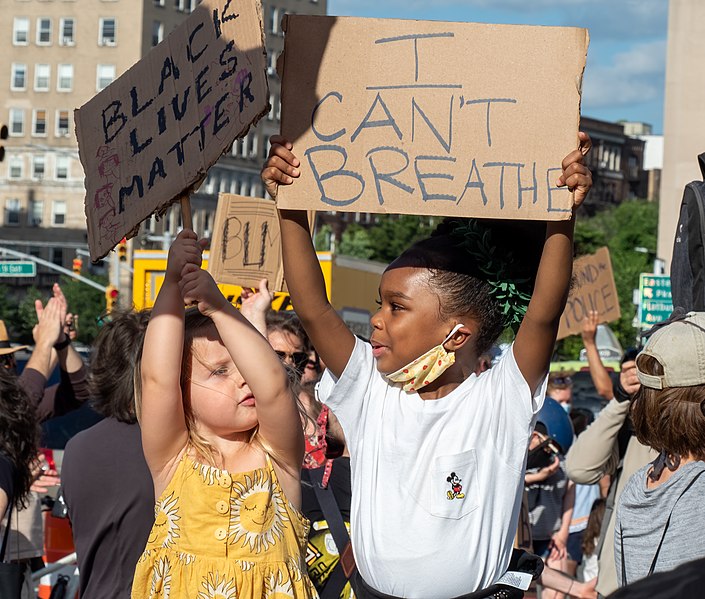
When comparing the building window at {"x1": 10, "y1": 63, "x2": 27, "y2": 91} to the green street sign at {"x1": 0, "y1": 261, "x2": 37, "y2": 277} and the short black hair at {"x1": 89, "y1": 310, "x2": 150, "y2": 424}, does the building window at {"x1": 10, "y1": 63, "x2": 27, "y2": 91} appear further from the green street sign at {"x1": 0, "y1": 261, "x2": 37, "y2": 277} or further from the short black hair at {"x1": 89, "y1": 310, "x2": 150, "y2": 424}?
the short black hair at {"x1": 89, "y1": 310, "x2": 150, "y2": 424}

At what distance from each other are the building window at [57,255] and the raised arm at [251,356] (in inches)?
3375

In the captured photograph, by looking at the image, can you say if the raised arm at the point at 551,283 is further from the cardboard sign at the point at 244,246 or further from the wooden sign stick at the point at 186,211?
the cardboard sign at the point at 244,246

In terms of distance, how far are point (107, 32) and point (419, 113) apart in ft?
279

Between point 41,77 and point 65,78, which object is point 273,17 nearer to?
point 65,78

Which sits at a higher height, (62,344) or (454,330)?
(454,330)

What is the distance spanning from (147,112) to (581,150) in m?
1.29

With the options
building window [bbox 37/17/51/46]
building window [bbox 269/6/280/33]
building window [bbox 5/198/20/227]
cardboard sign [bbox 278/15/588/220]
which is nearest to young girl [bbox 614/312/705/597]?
cardboard sign [bbox 278/15/588/220]

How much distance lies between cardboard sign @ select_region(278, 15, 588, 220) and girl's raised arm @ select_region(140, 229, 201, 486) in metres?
Result: 0.42

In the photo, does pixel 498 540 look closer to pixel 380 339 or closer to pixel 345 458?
pixel 380 339

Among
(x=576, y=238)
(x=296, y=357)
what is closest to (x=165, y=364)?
(x=296, y=357)

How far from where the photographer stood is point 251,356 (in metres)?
3.68

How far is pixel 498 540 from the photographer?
356 centimetres

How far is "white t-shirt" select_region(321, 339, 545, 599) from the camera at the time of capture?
352 cm

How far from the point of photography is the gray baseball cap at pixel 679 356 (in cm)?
356
